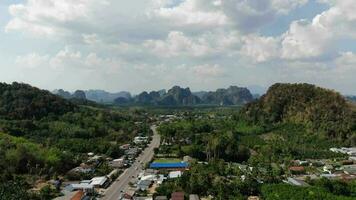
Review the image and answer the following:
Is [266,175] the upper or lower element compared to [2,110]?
lower

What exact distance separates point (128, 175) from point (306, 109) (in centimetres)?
3901

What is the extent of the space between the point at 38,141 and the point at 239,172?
93.6 ft

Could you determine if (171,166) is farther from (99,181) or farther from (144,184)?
(99,181)

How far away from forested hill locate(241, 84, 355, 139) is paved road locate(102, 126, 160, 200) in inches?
965

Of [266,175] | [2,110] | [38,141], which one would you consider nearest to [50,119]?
[2,110]

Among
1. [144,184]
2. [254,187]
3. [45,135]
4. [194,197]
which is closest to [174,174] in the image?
[144,184]

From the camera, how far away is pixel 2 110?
7094cm

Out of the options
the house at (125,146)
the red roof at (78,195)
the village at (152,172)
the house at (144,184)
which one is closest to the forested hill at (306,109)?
the village at (152,172)

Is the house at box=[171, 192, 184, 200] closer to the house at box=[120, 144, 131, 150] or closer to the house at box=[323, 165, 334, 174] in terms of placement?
the house at box=[323, 165, 334, 174]

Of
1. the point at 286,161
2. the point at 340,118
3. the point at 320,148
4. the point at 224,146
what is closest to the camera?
the point at 286,161

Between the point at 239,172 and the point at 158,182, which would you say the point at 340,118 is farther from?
the point at 158,182

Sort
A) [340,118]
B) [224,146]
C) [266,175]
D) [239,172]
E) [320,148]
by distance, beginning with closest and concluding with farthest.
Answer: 1. [266,175]
2. [239,172]
3. [224,146]
4. [320,148]
5. [340,118]

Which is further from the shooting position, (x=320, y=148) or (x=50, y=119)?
(x=50, y=119)

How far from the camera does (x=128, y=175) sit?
49219mm
